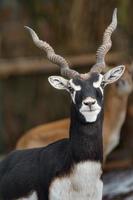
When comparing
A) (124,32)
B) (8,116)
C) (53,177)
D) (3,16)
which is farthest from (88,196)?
(3,16)

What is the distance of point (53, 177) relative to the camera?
8250mm

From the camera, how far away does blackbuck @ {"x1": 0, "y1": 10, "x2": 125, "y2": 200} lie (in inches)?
314

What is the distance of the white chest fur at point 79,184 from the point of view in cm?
813

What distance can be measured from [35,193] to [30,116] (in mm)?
6008

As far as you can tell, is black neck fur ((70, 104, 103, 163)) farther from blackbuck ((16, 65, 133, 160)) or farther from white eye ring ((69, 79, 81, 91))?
blackbuck ((16, 65, 133, 160))

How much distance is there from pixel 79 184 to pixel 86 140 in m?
0.41

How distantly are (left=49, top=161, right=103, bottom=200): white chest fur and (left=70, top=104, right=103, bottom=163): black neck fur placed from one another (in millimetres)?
72

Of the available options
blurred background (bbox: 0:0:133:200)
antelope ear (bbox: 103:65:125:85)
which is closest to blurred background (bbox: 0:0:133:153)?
blurred background (bbox: 0:0:133:200)

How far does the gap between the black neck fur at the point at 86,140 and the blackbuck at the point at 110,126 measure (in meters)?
3.77

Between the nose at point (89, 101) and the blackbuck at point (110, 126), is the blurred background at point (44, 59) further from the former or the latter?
the nose at point (89, 101)

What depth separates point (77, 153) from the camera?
8.16 m

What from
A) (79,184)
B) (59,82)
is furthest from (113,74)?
(79,184)

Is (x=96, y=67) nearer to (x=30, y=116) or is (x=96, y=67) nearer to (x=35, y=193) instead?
(x=35, y=193)

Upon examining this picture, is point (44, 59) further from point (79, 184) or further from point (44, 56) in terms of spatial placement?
point (79, 184)
